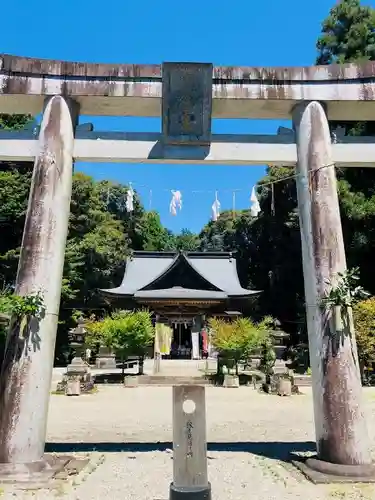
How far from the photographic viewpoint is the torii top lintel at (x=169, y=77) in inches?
233

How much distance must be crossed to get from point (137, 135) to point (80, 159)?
35.4 inches

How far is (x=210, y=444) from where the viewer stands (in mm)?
6680

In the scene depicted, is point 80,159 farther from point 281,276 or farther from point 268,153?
point 281,276

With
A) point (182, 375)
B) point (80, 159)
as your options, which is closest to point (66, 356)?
point (182, 375)

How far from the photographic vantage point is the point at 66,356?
2317 cm

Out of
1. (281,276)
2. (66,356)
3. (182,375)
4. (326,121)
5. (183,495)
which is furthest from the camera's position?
(281,276)

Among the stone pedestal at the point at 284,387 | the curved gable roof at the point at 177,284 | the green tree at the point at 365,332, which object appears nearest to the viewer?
the stone pedestal at the point at 284,387

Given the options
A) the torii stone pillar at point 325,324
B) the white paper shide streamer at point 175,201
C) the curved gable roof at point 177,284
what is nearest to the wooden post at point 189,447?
the torii stone pillar at point 325,324

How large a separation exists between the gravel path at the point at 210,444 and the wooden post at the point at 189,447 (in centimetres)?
63

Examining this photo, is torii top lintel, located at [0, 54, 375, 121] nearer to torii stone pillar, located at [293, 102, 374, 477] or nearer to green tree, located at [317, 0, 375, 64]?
torii stone pillar, located at [293, 102, 374, 477]

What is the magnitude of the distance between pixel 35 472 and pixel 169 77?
210 inches

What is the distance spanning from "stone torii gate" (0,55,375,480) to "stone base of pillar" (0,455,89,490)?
112 centimetres

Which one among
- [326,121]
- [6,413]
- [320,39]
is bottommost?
[6,413]

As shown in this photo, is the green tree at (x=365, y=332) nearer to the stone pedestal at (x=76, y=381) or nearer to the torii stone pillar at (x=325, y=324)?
the stone pedestal at (x=76, y=381)
